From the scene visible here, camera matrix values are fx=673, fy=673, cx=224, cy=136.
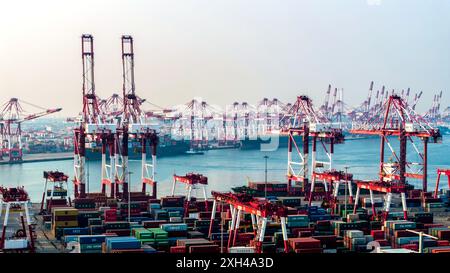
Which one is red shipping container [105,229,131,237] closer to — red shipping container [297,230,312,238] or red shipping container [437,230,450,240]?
red shipping container [297,230,312,238]

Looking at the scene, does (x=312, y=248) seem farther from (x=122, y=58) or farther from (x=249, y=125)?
(x=249, y=125)

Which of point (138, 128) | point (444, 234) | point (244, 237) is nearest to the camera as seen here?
point (244, 237)

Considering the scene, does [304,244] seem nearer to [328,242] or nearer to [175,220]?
[328,242]

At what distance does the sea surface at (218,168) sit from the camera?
4181 centimetres

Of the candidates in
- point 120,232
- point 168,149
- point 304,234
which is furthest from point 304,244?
point 168,149

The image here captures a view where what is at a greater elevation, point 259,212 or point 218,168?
point 259,212

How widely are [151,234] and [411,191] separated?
51.6ft

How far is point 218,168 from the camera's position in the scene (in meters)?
52.6

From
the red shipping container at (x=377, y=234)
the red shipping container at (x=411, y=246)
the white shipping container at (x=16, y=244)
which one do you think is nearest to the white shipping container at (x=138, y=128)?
the red shipping container at (x=377, y=234)

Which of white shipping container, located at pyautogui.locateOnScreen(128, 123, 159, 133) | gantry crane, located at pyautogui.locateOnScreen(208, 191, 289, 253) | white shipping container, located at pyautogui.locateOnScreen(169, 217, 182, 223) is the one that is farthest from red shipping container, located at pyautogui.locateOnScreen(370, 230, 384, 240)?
white shipping container, located at pyautogui.locateOnScreen(128, 123, 159, 133)

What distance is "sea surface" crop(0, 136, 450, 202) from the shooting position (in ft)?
137
